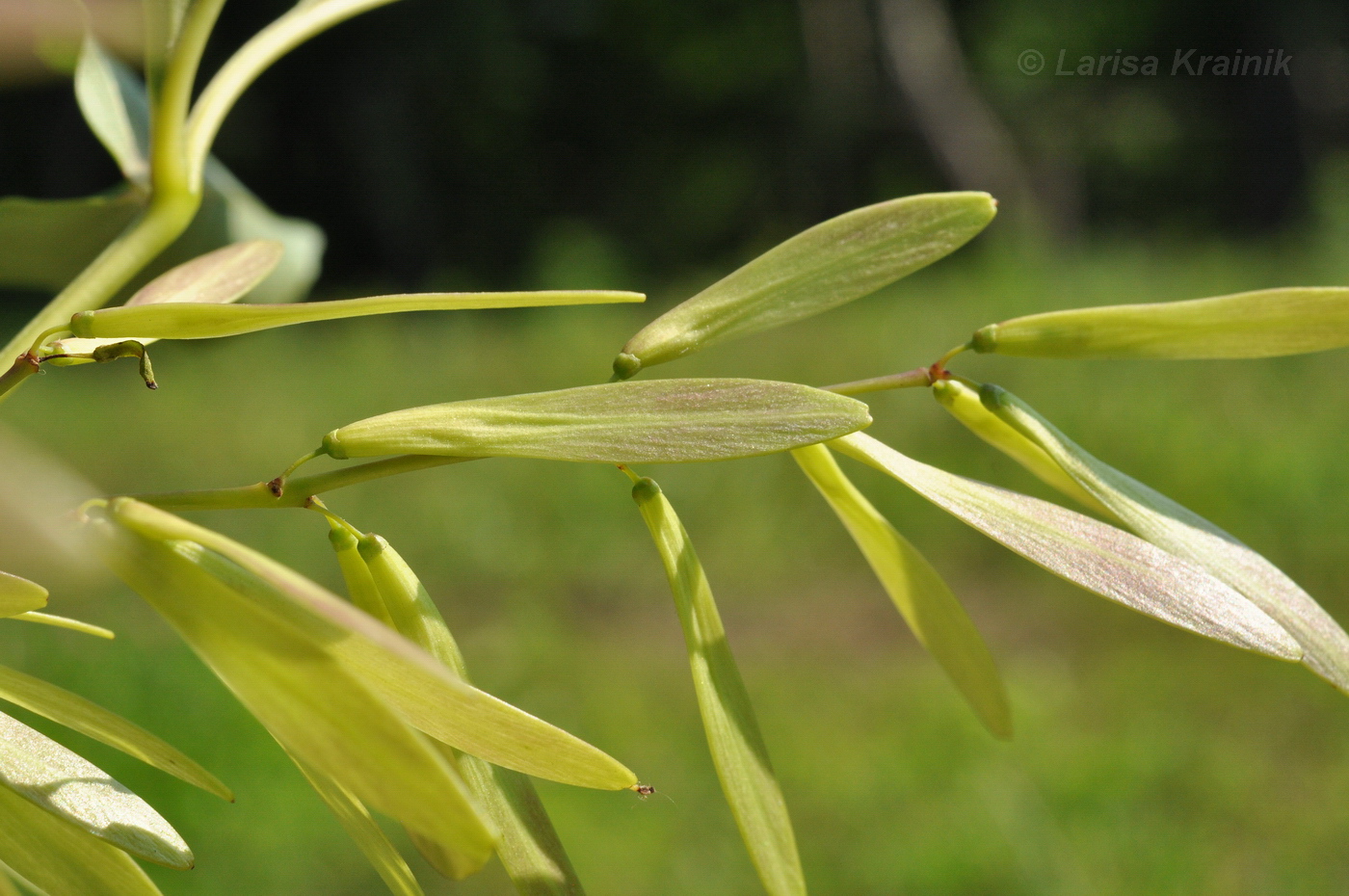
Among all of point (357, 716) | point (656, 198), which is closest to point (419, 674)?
point (357, 716)

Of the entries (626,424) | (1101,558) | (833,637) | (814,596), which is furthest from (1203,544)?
(814,596)

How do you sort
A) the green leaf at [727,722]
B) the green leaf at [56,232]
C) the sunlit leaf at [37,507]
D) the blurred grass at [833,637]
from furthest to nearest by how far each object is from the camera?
the blurred grass at [833,637], the green leaf at [56,232], the green leaf at [727,722], the sunlit leaf at [37,507]

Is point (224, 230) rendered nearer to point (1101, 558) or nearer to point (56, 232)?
point (56, 232)

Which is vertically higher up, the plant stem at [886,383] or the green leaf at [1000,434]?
the plant stem at [886,383]

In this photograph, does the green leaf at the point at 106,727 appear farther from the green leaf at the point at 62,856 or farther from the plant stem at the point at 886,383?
the plant stem at the point at 886,383

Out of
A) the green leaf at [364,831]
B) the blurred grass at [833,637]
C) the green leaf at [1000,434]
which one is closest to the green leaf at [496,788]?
the green leaf at [364,831]

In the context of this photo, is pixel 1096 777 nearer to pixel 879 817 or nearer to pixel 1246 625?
pixel 879 817

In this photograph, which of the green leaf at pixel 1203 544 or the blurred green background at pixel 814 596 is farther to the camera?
the blurred green background at pixel 814 596
